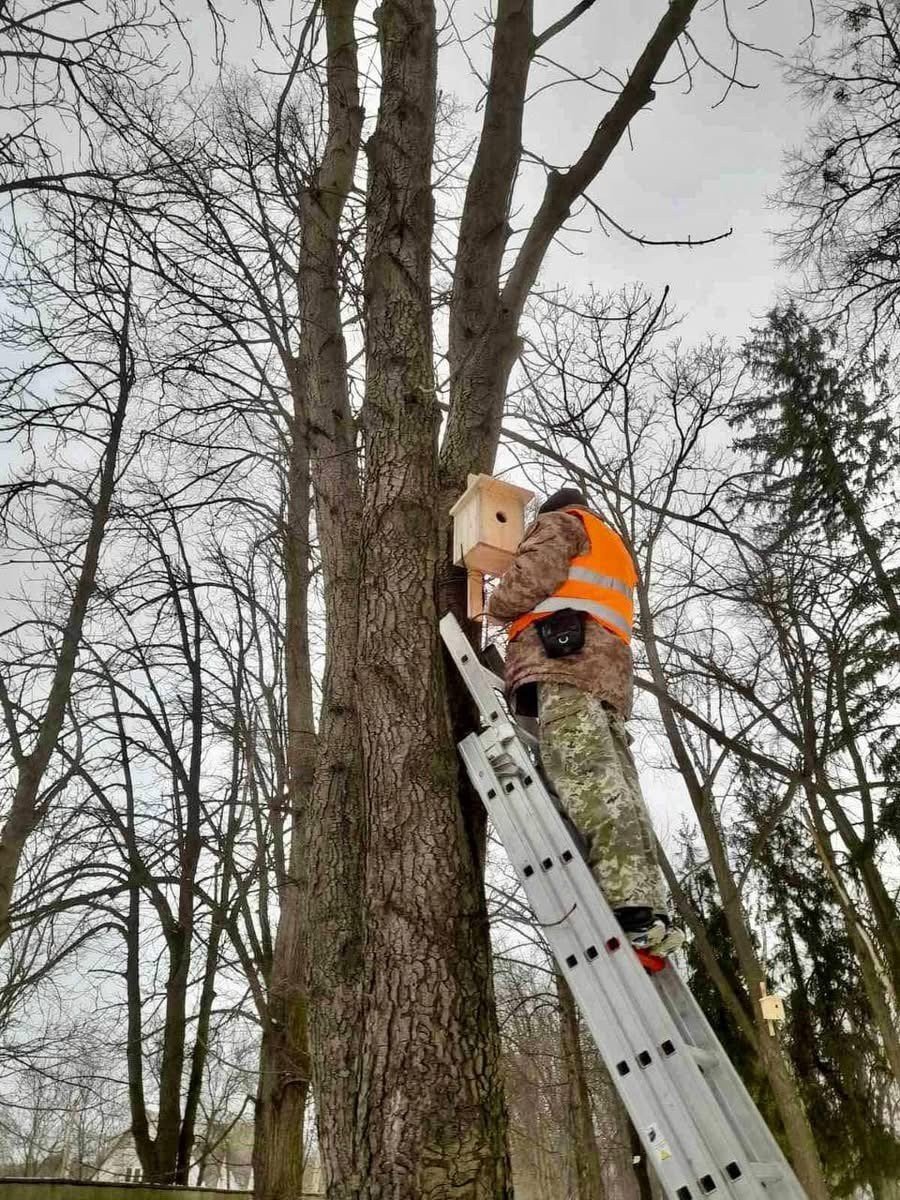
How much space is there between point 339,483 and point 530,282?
135cm

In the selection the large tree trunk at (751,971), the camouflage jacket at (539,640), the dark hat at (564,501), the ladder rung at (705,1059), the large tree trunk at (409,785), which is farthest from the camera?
the large tree trunk at (751,971)

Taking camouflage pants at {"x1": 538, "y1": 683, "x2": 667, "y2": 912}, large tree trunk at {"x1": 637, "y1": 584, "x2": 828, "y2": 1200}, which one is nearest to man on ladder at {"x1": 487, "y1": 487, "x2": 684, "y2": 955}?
camouflage pants at {"x1": 538, "y1": 683, "x2": 667, "y2": 912}

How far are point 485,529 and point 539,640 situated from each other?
489mm

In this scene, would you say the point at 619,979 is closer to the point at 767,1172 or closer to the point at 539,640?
the point at 767,1172

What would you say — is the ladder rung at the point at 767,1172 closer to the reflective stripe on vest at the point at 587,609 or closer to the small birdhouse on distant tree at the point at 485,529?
the reflective stripe on vest at the point at 587,609

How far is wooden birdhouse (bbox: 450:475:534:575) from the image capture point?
338 cm

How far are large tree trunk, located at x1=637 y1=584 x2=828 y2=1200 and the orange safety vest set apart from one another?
17.9 feet

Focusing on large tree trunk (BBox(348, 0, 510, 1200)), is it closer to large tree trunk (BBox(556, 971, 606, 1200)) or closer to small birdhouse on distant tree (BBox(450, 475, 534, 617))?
small birdhouse on distant tree (BBox(450, 475, 534, 617))

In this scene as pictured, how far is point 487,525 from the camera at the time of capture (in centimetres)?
338

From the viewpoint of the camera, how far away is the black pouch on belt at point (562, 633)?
10.4ft

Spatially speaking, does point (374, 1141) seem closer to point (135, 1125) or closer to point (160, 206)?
point (160, 206)

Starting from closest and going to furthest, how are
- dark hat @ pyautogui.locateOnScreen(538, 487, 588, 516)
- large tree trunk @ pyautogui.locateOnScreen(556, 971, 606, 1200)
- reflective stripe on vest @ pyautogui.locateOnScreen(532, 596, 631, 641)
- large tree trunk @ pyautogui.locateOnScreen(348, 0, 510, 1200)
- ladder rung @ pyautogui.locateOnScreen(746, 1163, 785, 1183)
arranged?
ladder rung @ pyautogui.locateOnScreen(746, 1163, 785, 1183)
large tree trunk @ pyautogui.locateOnScreen(348, 0, 510, 1200)
reflective stripe on vest @ pyautogui.locateOnScreen(532, 596, 631, 641)
dark hat @ pyautogui.locateOnScreen(538, 487, 588, 516)
large tree trunk @ pyautogui.locateOnScreen(556, 971, 606, 1200)

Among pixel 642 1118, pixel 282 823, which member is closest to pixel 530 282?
pixel 642 1118

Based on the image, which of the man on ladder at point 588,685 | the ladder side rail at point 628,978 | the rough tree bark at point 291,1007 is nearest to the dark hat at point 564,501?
the man on ladder at point 588,685
